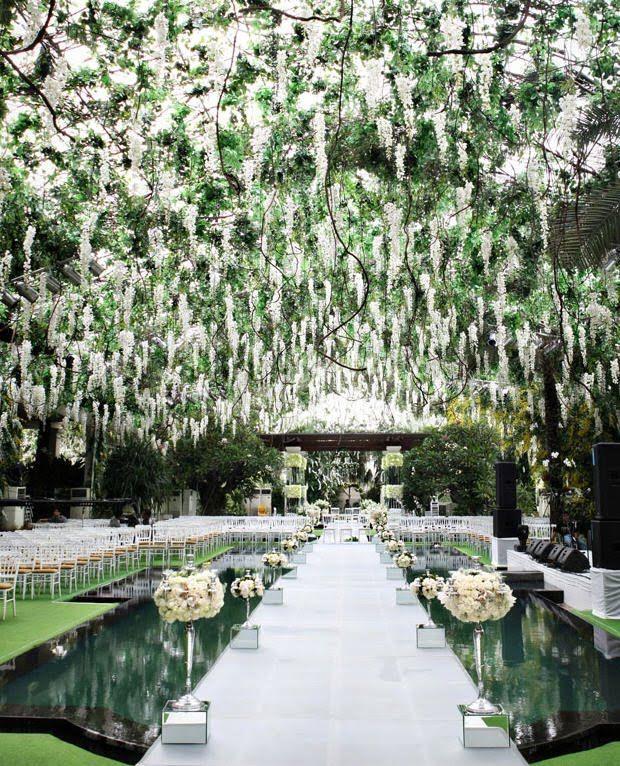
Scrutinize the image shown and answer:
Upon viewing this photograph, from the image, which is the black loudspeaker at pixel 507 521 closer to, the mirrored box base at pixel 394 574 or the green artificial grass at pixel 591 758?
the mirrored box base at pixel 394 574

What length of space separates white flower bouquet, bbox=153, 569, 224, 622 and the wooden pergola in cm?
2218

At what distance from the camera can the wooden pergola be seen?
26.8 m

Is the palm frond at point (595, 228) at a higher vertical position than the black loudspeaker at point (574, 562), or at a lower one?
higher

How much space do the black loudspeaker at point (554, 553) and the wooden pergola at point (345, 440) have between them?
15386mm

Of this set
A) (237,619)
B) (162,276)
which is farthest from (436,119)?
(237,619)

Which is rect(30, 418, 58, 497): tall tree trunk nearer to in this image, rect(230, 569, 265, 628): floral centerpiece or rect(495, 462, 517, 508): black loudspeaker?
rect(495, 462, 517, 508): black loudspeaker

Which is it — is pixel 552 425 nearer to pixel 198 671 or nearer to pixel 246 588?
pixel 246 588

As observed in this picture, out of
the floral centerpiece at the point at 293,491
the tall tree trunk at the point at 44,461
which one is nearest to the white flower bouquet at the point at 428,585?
the tall tree trunk at the point at 44,461

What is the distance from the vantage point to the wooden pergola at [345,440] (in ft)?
88.0

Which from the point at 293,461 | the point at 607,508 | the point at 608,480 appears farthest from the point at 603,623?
the point at 293,461

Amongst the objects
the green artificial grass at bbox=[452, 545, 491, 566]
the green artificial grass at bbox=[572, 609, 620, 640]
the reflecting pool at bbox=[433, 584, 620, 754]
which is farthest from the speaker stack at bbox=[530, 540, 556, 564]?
the green artificial grass at bbox=[452, 545, 491, 566]

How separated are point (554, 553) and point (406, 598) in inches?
142

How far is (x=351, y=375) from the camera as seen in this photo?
1877 cm

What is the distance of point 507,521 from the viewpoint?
13.1 meters
